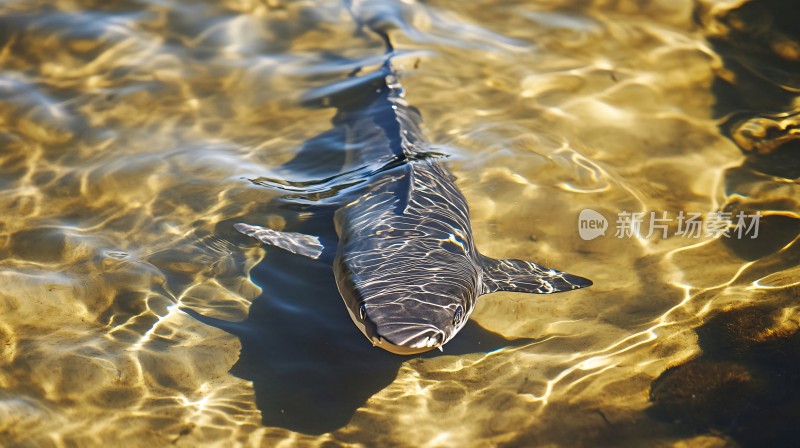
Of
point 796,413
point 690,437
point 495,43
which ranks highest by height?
point 495,43

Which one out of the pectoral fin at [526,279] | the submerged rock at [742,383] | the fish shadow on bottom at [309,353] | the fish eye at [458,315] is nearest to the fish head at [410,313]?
the fish eye at [458,315]

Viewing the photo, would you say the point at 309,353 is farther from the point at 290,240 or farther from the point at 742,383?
the point at 742,383

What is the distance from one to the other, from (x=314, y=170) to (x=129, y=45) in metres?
3.43

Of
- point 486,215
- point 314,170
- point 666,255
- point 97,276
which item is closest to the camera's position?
point 97,276

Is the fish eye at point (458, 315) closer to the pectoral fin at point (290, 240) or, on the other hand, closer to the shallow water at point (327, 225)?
the shallow water at point (327, 225)

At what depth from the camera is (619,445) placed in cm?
403

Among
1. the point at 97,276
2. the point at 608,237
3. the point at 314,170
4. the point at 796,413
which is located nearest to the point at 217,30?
the point at 314,170

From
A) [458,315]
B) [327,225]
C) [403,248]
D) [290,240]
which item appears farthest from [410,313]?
[327,225]

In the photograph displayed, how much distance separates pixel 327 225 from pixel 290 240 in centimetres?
48

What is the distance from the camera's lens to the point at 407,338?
380 cm

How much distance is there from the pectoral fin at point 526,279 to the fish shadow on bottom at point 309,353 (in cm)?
38

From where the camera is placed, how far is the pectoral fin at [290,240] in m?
5.35

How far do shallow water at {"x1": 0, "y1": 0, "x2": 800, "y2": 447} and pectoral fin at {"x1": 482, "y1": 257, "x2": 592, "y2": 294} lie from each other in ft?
0.73

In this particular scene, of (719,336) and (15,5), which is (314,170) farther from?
(15,5)
